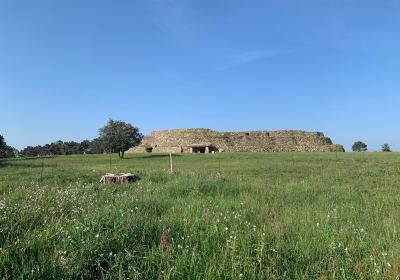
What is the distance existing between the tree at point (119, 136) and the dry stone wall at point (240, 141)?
14934 mm

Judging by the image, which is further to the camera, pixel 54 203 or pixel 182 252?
pixel 54 203

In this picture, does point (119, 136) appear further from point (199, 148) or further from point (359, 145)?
point (359, 145)

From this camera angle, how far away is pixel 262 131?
248 ft

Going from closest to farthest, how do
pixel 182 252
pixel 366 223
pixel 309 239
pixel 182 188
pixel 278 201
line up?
pixel 182 252 < pixel 309 239 < pixel 366 223 < pixel 278 201 < pixel 182 188

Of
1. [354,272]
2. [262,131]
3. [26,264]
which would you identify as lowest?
[354,272]

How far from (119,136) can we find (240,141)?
27977 millimetres

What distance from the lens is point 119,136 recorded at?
53250 mm

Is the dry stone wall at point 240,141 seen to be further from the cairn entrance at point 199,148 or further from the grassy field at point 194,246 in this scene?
the grassy field at point 194,246

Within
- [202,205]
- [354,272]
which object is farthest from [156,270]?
[202,205]

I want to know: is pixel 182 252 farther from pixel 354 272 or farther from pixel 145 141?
pixel 145 141

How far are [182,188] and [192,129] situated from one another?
2599 inches

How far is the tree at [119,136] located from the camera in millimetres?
52750

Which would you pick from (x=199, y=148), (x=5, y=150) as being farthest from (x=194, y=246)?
(x=5, y=150)

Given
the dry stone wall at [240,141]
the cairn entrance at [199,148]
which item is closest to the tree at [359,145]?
the dry stone wall at [240,141]
